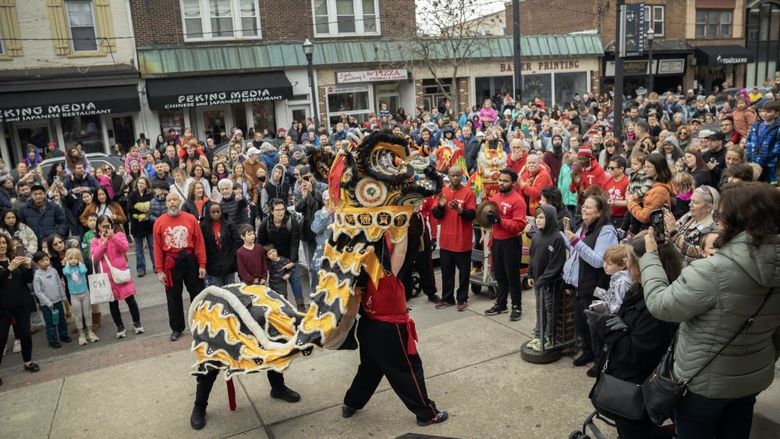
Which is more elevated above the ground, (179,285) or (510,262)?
(510,262)

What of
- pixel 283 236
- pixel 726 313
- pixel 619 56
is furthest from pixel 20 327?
pixel 619 56

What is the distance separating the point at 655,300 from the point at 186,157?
12.4 metres

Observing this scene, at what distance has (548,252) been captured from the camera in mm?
6070

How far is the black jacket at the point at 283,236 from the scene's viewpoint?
7930mm

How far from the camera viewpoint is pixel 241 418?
527 centimetres

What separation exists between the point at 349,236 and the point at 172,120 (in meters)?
19.6

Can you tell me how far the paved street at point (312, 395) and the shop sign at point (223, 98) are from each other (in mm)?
15220

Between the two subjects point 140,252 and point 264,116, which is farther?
point 264,116

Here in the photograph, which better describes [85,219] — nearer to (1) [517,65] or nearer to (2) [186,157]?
(2) [186,157]

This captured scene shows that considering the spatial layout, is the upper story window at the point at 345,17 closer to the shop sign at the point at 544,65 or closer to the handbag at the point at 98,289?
the shop sign at the point at 544,65

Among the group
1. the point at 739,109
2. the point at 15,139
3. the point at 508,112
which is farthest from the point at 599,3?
the point at 15,139

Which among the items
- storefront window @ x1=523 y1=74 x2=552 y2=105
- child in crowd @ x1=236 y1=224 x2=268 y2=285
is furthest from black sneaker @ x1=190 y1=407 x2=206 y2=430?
storefront window @ x1=523 y1=74 x2=552 y2=105

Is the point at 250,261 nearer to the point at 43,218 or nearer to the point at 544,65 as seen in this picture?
the point at 43,218

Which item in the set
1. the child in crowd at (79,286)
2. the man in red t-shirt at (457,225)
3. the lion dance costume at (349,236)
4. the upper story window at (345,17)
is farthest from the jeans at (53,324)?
the upper story window at (345,17)
